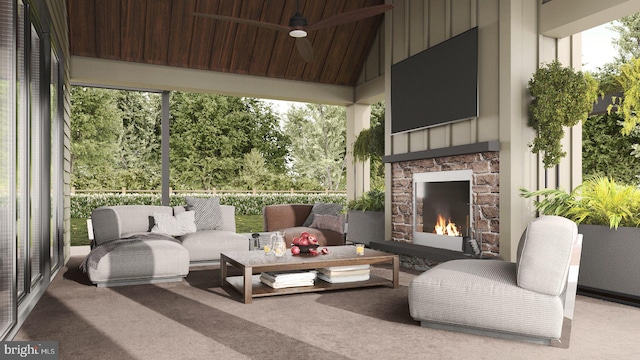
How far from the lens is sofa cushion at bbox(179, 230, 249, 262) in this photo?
19.2 feet

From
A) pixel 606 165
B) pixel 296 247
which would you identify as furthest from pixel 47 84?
pixel 606 165

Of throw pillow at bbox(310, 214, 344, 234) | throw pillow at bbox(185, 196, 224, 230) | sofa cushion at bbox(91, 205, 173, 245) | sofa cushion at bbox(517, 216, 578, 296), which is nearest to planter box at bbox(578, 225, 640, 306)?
sofa cushion at bbox(517, 216, 578, 296)

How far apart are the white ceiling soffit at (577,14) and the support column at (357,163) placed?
428 cm

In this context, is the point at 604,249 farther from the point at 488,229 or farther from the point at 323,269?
the point at 323,269

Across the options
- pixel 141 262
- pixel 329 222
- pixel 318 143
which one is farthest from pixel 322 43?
pixel 318 143

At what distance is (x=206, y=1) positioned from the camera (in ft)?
23.6

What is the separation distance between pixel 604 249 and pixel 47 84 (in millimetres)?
5227

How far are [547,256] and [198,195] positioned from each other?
1002 cm

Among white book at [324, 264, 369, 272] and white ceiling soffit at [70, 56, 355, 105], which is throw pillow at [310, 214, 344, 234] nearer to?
white book at [324, 264, 369, 272]

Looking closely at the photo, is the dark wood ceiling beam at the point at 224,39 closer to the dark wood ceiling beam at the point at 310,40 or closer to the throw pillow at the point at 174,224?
the dark wood ceiling beam at the point at 310,40

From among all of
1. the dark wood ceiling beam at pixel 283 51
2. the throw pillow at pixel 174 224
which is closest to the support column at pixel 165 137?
the dark wood ceiling beam at pixel 283 51

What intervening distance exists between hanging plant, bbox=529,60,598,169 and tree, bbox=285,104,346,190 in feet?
42.6

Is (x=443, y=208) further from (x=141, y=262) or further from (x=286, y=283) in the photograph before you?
(x=141, y=262)

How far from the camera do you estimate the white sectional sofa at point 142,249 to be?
15.3 feet
